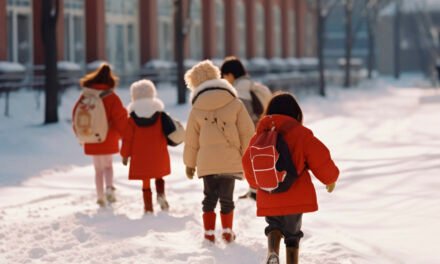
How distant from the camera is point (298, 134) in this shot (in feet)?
19.4

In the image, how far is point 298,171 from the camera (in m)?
5.95

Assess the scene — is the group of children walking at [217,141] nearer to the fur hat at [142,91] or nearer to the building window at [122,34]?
the fur hat at [142,91]

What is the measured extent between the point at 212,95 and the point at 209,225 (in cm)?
122

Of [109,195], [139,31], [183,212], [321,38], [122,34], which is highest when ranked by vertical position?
[139,31]

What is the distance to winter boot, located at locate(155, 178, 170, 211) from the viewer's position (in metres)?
9.43

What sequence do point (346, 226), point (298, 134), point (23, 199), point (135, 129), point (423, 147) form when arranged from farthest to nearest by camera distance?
point (423, 147)
point (23, 199)
point (135, 129)
point (346, 226)
point (298, 134)

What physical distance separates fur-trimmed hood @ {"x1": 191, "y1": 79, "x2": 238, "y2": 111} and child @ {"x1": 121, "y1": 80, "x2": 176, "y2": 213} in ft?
5.55

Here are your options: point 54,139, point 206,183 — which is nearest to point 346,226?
point 206,183

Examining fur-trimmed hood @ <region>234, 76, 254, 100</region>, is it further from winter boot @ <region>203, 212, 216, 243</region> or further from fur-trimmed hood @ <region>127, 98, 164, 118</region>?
winter boot @ <region>203, 212, 216, 243</region>

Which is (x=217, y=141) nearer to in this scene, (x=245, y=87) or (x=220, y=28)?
(x=245, y=87)

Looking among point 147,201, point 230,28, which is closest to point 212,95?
point 147,201

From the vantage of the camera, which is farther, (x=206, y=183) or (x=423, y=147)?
(x=423, y=147)

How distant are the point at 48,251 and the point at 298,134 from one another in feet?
9.07

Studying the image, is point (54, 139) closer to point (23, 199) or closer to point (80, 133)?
point (23, 199)
